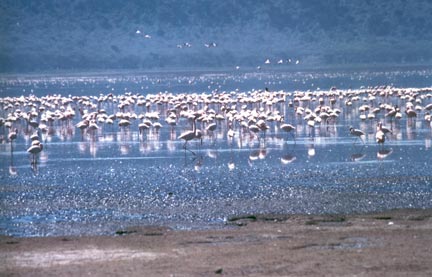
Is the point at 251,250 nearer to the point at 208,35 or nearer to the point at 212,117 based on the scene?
the point at 212,117

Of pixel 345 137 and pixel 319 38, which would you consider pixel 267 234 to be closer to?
pixel 345 137

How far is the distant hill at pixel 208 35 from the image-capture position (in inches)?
4294

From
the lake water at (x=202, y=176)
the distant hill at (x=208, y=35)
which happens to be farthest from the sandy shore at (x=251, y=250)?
the distant hill at (x=208, y=35)

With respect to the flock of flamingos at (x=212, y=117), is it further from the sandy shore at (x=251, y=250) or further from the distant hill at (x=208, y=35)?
the distant hill at (x=208, y=35)

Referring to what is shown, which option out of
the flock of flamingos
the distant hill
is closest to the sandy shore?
the flock of flamingos

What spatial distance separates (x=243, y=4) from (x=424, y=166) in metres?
99.2

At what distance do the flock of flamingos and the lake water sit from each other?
0.78ft

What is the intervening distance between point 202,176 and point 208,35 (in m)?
92.2

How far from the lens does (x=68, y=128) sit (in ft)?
113

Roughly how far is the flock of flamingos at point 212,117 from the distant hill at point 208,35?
61.2 m

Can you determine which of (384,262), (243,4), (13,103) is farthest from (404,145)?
(243,4)

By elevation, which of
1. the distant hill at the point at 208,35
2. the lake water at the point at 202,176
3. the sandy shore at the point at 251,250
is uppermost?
the distant hill at the point at 208,35

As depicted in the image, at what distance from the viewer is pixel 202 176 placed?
69.1ft

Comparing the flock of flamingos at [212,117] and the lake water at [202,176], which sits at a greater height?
the flock of flamingos at [212,117]
